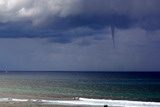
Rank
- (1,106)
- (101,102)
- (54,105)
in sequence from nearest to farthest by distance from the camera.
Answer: (1,106) < (54,105) < (101,102)

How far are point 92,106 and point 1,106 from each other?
13.3 meters

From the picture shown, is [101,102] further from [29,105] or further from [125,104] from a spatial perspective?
[29,105]

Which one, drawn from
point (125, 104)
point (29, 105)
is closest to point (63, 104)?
point (29, 105)

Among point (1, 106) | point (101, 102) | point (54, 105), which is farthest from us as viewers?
point (101, 102)

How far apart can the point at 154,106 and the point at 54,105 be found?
15.1 m

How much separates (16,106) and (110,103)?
15.0 metres

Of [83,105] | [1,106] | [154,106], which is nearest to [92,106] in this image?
[83,105]

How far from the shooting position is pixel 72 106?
5409 centimetres

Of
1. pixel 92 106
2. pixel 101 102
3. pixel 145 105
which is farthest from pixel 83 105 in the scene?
pixel 145 105

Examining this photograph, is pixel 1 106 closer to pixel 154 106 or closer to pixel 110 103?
pixel 110 103

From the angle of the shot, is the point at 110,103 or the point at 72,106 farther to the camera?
the point at 110,103

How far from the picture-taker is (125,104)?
56.7 metres

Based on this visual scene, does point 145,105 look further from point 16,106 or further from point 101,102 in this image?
point 16,106

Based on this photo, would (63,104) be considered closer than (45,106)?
No
